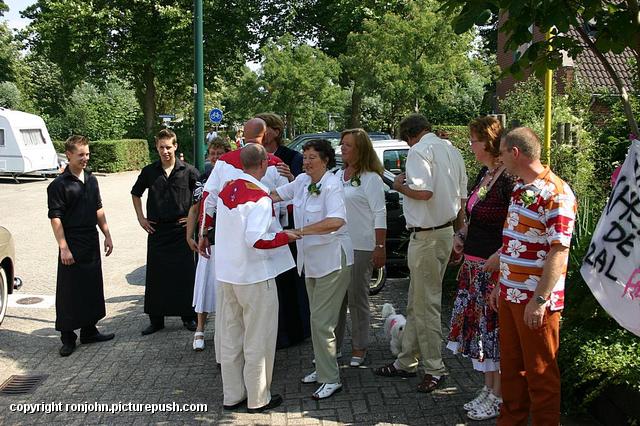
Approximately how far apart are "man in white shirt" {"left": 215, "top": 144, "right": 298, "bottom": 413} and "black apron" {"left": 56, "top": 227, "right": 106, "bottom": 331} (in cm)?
207

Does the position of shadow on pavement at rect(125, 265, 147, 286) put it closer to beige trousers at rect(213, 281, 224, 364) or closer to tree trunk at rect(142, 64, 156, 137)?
beige trousers at rect(213, 281, 224, 364)

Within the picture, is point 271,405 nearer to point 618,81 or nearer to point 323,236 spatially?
point 323,236

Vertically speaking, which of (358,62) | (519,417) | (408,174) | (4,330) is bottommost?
(4,330)

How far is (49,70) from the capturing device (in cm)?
6131

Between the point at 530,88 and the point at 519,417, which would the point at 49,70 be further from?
the point at 519,417

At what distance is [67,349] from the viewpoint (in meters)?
6.04

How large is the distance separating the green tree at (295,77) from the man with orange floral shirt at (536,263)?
29.9 m

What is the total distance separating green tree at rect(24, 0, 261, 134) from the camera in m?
32.5

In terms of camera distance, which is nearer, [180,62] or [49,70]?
[180,62]

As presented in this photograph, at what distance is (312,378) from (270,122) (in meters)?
2.31

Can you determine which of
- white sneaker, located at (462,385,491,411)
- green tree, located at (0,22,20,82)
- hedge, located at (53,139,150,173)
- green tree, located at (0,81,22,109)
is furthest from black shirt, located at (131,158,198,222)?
green tree, located at (0,22,20,82)

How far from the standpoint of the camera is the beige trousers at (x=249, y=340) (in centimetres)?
446

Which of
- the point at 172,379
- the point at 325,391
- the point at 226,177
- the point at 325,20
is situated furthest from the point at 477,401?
the point at 325,20

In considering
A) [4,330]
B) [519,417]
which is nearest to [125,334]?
[4,330]
